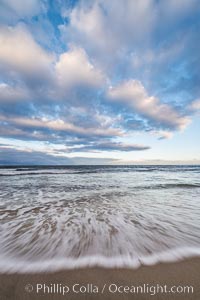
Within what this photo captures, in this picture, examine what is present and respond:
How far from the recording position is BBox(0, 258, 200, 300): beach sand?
208 centimetres

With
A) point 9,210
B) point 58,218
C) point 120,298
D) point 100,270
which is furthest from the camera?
point 9,210

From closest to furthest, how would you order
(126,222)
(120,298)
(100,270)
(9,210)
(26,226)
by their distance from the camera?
(120,298) → (100,270) → (26,226) → (126,222) → (9,210)

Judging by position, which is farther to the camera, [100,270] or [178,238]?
[178,238]

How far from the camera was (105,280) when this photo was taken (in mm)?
2344

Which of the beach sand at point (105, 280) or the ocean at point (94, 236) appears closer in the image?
the beach sand at point (105, 280)

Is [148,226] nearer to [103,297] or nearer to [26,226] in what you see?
[103,297]

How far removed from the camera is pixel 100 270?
255cm

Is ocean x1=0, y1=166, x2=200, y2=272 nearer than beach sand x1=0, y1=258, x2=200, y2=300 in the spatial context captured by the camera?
No

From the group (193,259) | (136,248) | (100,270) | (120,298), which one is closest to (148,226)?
(136,248)

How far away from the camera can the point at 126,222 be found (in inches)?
192

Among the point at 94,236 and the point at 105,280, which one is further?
the point at 94,236

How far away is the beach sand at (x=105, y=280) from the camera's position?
208 cm

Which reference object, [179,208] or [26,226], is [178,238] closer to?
[179,208]

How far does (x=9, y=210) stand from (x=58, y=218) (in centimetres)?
223
